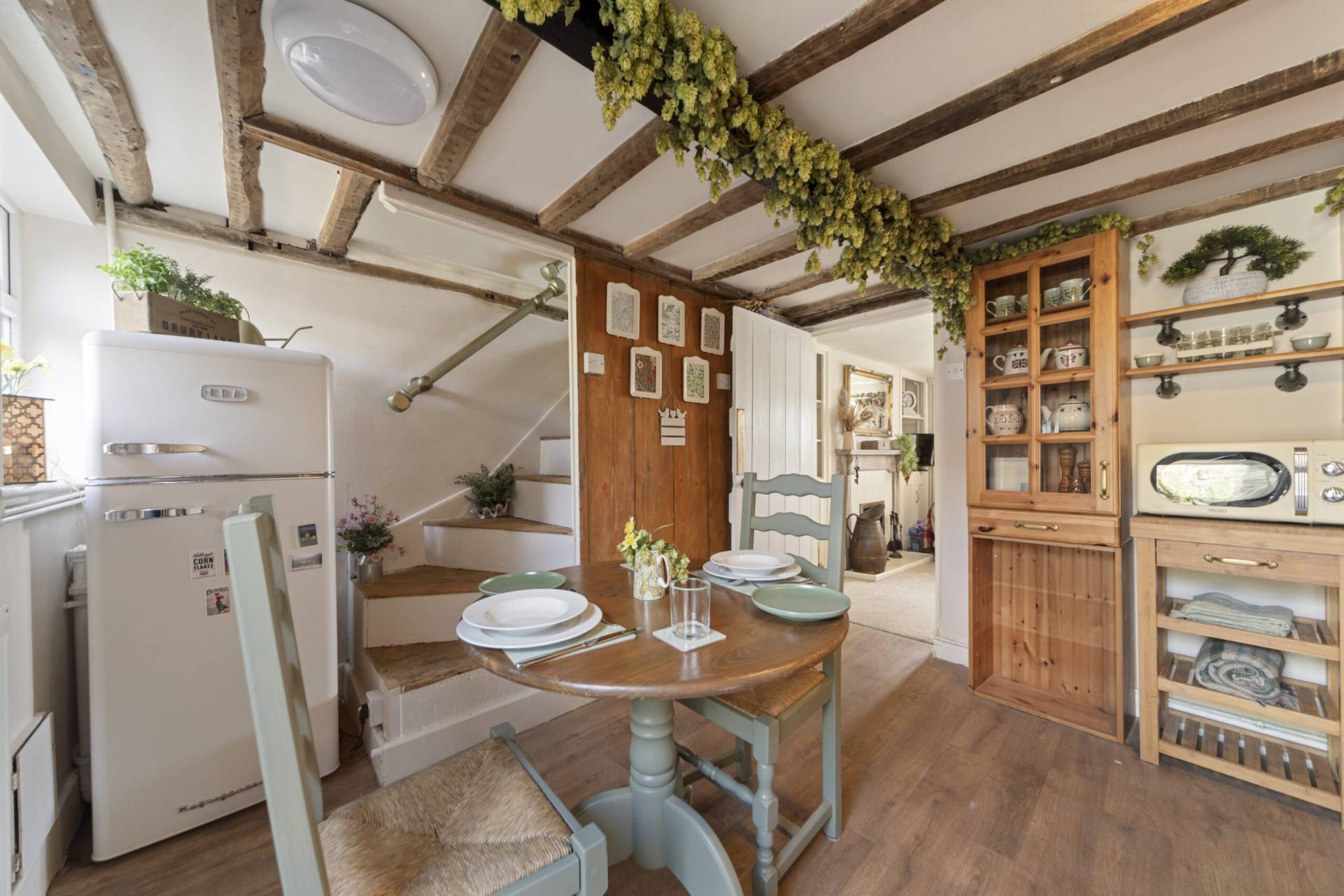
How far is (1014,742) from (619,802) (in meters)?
1.70

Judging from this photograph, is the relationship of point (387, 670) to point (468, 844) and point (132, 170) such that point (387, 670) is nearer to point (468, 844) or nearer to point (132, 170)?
point (468, 844)

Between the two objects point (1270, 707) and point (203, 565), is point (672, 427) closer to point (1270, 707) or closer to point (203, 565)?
point (203, 565)

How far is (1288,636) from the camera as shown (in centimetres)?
166

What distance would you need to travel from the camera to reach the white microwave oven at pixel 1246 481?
161 centimetres

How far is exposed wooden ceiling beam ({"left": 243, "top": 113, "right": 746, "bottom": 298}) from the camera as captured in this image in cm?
158

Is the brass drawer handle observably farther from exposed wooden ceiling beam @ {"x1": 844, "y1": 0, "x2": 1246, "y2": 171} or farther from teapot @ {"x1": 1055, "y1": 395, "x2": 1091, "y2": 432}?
exposed wooden ceiling beam @ {"x1": 844, "y1": 0, "x2": 1246, "y2": 171}

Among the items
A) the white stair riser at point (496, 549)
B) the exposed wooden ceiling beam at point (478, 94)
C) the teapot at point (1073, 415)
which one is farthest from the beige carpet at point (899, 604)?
the exposed wooden ceiling beam at point (478, 94)

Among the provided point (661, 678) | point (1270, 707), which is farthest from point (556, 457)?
point (1270, 707)

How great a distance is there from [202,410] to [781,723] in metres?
1.94

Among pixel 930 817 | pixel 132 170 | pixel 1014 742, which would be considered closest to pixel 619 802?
pixel 930 817

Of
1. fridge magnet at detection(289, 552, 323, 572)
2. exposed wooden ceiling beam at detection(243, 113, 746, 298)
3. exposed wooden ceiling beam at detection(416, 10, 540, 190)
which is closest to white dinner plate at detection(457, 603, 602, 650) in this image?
fridge magnet at detection(289, 552, 323, 572)

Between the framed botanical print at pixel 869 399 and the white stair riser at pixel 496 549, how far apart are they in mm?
3425

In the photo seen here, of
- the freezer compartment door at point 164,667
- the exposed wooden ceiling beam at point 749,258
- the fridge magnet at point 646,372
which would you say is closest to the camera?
the freezer compartment door at point 164,667

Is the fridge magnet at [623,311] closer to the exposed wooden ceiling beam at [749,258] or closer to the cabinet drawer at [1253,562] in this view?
the exposed wooden ceiling beam at [749,258]
